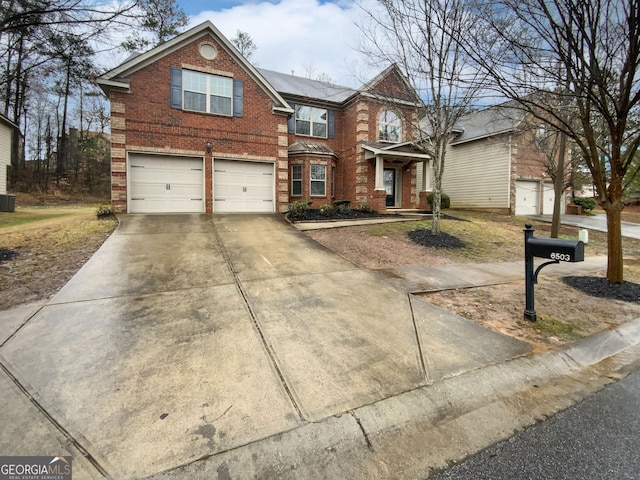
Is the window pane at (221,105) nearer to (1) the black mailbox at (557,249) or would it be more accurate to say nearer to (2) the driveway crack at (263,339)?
(2) the driveway crack at (263,339)

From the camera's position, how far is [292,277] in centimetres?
556

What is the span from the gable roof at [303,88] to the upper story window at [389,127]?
2.05 meters

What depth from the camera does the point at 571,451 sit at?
207cm

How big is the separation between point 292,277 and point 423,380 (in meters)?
3.18

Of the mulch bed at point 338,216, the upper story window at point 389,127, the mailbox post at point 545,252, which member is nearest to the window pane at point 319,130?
the upper story window at point 389,127

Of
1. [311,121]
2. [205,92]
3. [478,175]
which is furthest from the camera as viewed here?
[478,175]

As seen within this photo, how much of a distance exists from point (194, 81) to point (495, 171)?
16647mm

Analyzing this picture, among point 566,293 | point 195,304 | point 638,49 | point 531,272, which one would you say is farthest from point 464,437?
point 638,49

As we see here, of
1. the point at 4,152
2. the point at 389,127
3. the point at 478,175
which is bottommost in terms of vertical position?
the point at 478,175

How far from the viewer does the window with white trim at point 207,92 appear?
39.5 ft

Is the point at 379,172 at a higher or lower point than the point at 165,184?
higher

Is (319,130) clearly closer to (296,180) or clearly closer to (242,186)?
(296,180)

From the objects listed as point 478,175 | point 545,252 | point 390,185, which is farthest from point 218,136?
point 478,175

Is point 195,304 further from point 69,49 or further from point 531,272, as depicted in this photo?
point 69,49
